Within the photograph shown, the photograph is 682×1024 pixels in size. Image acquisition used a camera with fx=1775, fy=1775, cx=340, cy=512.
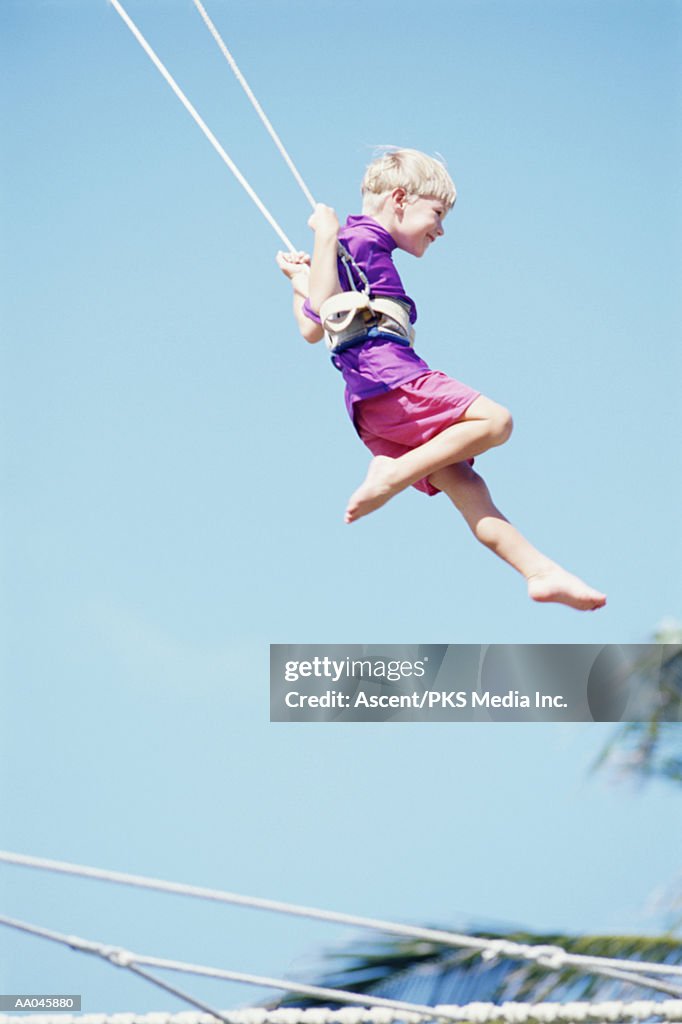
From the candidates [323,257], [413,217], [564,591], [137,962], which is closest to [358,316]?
[323,257]

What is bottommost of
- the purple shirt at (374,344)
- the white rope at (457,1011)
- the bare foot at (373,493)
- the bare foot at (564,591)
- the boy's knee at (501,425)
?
the white rope at (457,1011)

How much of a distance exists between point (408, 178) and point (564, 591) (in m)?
0.83

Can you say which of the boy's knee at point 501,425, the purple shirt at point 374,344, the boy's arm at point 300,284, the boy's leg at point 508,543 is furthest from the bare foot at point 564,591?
the boy's arm at point 300,284

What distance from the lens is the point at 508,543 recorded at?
3.22m

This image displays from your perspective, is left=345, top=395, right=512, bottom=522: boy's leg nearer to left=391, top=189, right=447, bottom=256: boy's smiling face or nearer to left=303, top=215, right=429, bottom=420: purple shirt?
left=303, top=215, right=429, bottom=420: purple shirt

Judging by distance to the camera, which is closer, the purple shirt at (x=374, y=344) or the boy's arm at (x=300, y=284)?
the purple shirt at (x=374, y=344)

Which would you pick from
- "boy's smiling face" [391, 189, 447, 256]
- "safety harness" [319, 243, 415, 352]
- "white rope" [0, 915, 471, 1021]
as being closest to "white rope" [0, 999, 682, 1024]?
"white rope" [0, 915, 471, 1021]

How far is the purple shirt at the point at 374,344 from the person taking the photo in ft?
10.5

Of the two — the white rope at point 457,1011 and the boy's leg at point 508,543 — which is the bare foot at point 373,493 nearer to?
the boy's leg at point 508,543

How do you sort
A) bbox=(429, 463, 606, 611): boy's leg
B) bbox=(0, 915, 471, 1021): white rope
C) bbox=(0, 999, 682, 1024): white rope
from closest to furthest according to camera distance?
1. bbox=(0, 915, 471, 1021): white rope
2. bbox=(429, 463, 606, 611): boy's leg
3. bbox=(0, 999, 682, 1024): white rope

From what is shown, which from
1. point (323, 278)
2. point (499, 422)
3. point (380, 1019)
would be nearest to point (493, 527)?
point (499, 422)

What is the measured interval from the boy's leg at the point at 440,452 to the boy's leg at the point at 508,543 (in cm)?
9

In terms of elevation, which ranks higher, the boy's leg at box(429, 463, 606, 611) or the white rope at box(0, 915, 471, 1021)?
the boy's leg at box(429, 463, 606, 611)

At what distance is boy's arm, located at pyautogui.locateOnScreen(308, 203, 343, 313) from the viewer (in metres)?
3.21
